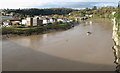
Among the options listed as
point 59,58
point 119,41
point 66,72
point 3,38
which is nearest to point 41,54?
point 59,58

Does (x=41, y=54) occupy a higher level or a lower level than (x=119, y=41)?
lower

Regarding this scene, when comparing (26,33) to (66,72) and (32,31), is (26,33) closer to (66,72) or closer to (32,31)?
(32,31)

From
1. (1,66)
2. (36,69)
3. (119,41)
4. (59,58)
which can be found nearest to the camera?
(36,69)

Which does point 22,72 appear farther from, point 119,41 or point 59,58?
point 119,41

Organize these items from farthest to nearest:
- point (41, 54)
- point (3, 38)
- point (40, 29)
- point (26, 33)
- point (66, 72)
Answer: point (40, 29) < point (26, 33) < point (3, 38) < point (41, 54) < point (66, 72)

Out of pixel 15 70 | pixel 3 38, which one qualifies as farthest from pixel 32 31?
pixel 15 70

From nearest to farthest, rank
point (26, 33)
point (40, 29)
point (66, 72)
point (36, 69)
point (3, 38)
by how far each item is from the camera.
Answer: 1. point (66, 72)
2. point (36, 69)
3. point (3, 38)
4. point (26, 33)
5. point (40, 29)

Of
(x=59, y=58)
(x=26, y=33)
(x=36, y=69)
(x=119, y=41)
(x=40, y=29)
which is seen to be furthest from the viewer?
(x=40, y=29)

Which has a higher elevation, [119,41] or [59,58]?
[119,41]

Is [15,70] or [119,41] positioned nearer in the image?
[15,70]
